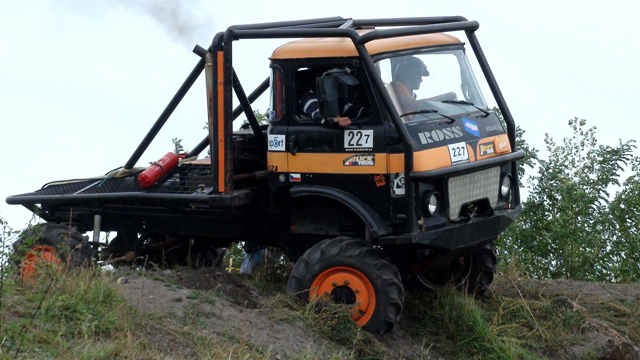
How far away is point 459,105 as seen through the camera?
7.82 m

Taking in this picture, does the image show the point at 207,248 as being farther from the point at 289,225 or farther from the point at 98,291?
the point at 98,291

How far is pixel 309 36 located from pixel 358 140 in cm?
103

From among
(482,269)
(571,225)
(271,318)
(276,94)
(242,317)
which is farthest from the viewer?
(571,225)

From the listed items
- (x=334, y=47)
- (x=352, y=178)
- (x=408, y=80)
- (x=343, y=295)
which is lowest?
(x=343, y=295)

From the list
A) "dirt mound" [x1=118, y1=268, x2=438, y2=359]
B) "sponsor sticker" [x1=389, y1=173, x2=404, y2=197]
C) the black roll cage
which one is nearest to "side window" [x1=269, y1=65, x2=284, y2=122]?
the black roll cage

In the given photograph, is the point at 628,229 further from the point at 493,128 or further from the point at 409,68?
the point at 409,68

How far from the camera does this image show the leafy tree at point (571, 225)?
11.3 metres

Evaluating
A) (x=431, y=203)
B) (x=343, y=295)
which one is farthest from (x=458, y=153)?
(x=343, y=295)

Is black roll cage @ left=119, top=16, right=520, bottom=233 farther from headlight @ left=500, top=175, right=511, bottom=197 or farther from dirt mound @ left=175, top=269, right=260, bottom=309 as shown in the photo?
dirt mound @ left=175, top=269, right=260, bottom=309

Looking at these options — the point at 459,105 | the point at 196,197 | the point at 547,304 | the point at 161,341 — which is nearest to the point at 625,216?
the point at 547,304

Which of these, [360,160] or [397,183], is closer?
[397,183]

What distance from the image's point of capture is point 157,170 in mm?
8516

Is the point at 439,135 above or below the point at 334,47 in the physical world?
below

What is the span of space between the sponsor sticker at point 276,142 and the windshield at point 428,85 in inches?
43.1
